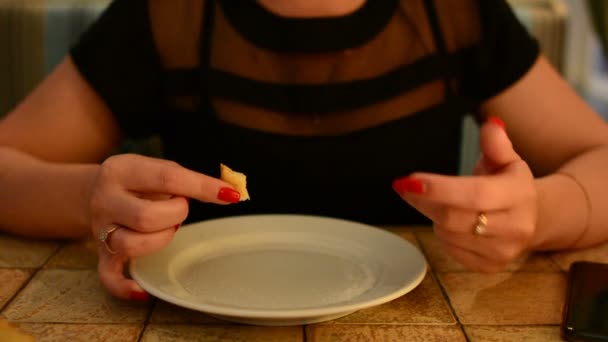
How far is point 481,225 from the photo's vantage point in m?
0.71

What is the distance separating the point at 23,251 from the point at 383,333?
1.64 feet

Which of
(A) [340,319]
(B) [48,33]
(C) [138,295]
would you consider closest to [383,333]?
(A) [340,319]

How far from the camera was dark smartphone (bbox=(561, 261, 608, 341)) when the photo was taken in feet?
2.09

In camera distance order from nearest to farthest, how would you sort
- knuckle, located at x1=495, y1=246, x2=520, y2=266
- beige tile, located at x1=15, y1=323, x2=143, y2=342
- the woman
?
beige tile, located at x1=15, y1=323, x2=143, y2=342
knuckle, located at x1=495, y1=246, x2=520, y2=266
the woman

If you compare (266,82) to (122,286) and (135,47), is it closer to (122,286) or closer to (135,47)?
(135,47)

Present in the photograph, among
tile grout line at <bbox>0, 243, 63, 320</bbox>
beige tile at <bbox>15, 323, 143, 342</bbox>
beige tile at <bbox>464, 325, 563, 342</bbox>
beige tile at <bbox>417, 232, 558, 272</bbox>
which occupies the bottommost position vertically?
tile grout line at <bbox>0, 243, 63, 320</bbox>

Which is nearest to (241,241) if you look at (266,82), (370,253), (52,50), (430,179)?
(370,253)

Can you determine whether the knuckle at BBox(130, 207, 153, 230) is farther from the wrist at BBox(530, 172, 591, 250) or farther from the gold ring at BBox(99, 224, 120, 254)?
the wrist at BBox(530, 172, 591, 250)

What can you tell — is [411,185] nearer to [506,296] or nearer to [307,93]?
[506,296]

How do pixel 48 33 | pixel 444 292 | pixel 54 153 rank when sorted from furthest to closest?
pixel 48 33, pixel 54 153, pixel 444 292

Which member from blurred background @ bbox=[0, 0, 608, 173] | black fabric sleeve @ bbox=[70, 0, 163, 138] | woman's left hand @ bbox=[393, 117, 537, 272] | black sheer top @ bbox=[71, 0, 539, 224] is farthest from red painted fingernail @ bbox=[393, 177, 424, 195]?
blurred background @ bbox=[0, 0, 608, 173]

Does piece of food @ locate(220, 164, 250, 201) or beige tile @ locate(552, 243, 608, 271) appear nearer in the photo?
piece of food @ locate(220, 164, 250, 201)

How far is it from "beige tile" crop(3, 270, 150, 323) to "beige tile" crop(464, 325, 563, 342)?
33 cm

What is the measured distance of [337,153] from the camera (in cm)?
117
